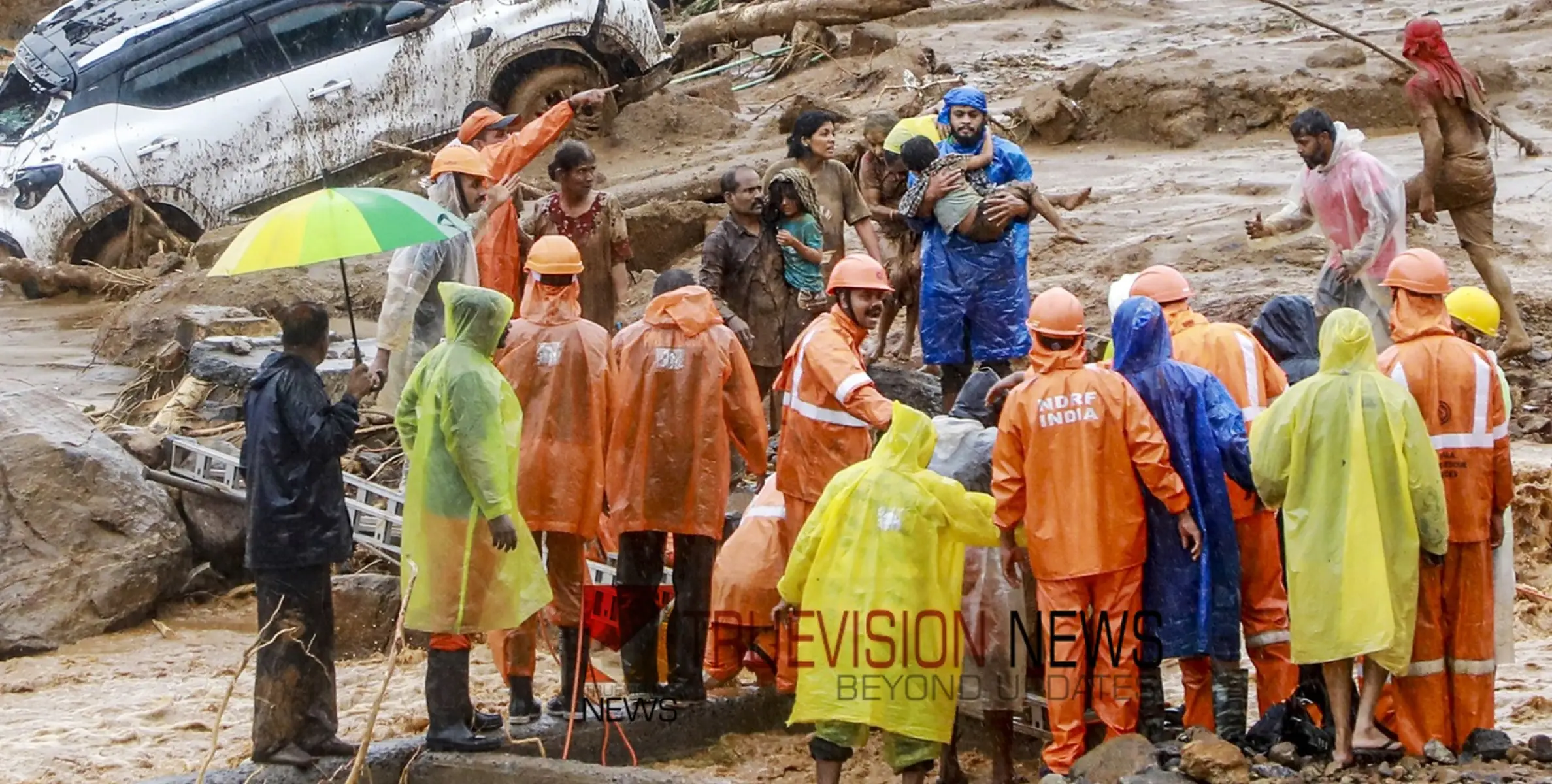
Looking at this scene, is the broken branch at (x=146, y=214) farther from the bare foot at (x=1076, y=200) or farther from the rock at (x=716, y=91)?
the bare foot at (x=1076, y=200)

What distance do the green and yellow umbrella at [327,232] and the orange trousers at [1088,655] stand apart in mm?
2372

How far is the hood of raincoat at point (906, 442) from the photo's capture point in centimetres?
608

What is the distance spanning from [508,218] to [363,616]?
189 cm

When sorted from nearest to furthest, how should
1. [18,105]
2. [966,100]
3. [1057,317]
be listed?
1. [1057,317]
2. [966,100]
3. [18,105]

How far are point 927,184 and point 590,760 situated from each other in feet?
10.8

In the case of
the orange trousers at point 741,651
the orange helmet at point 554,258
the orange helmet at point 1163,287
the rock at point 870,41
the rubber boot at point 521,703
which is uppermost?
the rock at point 870,41

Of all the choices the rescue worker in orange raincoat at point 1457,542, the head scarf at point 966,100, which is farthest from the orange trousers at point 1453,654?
the head scarf at point 966,100

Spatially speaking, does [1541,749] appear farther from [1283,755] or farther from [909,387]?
[909,387]

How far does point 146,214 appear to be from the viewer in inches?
556

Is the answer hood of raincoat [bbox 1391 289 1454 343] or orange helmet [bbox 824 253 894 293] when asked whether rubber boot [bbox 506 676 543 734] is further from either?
hood of raincoat [bbox 1391 289 1454 343]

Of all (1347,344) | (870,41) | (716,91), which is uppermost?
(870,41)

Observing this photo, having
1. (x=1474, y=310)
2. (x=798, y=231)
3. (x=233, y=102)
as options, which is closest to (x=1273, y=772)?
(x=1474, y=310)

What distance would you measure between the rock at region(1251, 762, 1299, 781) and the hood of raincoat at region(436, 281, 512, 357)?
2.76 metres

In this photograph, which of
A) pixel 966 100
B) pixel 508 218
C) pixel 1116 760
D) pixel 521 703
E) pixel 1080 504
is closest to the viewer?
pixel 1116 760
